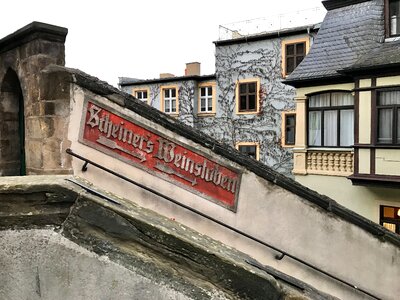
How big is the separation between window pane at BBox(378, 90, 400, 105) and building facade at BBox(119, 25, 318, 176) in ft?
28.9

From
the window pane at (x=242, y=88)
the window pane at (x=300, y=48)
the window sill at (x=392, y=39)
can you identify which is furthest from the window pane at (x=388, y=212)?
the window pane at (x=242, y=88)

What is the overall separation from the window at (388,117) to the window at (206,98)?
13.9m

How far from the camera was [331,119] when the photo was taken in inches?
583

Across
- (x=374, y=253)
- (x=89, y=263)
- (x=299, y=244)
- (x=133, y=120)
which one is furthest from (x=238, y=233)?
(x=89, y=263)

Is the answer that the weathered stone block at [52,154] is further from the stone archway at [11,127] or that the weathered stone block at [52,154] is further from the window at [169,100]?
the window at [169,100]

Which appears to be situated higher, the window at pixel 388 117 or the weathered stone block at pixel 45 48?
the weathered stone block at pixel 45 48

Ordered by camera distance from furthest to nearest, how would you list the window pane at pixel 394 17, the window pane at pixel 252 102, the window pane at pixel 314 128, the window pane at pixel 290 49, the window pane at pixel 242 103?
the window pane at pixel 242 103 < the window pane at pixel 252 102 < the window pane at pixel 290 49 < the window pane at pixel 314 128 < the window pane at pixel 394 17

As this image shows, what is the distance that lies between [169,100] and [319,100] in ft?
47.6

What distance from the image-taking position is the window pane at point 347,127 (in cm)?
1431

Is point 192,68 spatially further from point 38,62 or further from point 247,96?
point 38,62

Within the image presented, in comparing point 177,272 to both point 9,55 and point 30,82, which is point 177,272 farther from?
point 9,55

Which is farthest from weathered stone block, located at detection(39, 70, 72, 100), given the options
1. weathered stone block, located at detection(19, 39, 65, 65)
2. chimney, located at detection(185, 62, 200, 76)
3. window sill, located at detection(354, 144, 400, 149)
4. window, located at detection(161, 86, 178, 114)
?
chimney, located at detection(185, 62, 200, 76)

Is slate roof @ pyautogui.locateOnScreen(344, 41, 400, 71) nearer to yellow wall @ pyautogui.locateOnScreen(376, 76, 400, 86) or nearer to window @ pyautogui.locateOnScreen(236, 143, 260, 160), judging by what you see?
yellow wall @ pyautogui.locateOnScreen(376, 76, 400, 86)

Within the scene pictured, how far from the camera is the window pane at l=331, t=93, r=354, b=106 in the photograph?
47.0ft
